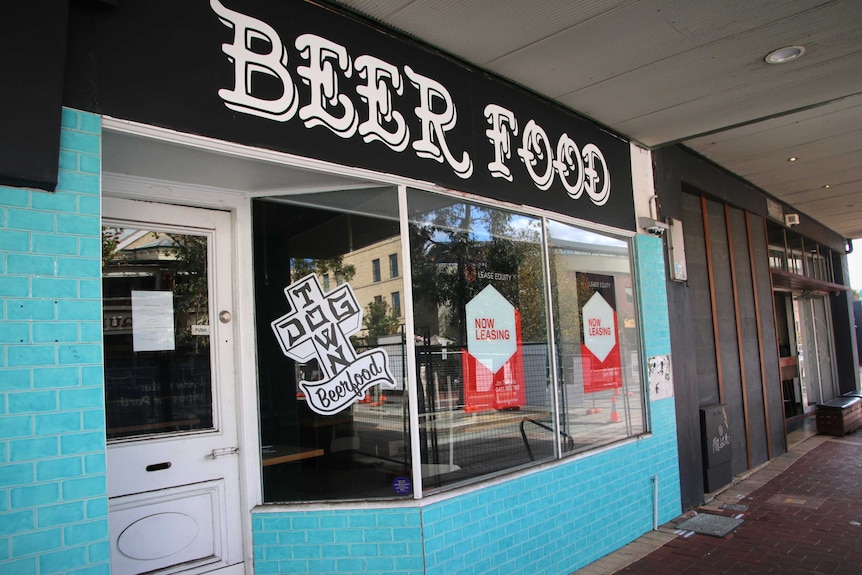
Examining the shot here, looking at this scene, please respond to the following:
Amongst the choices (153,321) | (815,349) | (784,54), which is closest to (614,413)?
(784,54)

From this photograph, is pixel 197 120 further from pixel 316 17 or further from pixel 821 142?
pixel 821 142

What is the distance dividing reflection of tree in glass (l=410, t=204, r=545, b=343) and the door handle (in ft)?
4.65

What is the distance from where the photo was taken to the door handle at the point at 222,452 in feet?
11.0

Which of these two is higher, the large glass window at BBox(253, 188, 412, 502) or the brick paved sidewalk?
the large glass window at BBox(253, 188, 412, 502)

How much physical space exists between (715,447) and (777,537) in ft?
4.69

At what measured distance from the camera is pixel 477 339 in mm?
4168

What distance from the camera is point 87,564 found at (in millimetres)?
2260

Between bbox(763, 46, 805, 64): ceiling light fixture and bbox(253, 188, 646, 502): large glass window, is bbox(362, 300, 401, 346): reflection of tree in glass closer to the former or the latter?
bbox(253, 188, 646, 502): large glass window

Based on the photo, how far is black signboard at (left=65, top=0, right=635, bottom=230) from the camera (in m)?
2.54

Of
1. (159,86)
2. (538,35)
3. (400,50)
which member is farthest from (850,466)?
(159,86)

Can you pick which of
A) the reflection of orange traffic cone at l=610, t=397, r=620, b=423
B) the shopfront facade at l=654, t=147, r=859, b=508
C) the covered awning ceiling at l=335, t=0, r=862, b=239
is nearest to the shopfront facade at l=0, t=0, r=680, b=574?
the covered awning ceiling at l=335, t=0, r=862, b=239


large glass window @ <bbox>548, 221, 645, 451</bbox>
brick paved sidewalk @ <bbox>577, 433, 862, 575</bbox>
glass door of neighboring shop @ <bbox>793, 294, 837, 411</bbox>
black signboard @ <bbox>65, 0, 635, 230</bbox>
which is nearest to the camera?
black signboard @ <bbox>65, 0, 635, 230</bbox>

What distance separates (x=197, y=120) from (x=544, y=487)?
3334 millimetres

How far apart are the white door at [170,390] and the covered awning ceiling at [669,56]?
68.5 inches
